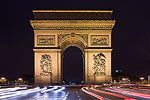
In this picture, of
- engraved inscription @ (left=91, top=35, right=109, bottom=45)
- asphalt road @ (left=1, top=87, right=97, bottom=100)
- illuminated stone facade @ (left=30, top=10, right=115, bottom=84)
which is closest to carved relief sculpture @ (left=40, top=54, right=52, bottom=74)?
illuminated stone facade @ (left=30, top=10, right=115, bottom=84)

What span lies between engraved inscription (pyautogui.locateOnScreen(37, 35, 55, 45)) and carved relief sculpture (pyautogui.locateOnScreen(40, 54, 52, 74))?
7.44 feet

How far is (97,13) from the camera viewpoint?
2232 inches

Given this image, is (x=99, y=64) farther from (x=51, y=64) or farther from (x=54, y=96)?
(x=54, y=96)

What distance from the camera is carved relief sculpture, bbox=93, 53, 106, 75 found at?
56.5m

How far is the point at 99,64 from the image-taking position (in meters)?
56.6

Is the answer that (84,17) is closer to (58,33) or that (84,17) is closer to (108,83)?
(58,33)

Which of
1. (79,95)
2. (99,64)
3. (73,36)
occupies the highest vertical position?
(73,36)

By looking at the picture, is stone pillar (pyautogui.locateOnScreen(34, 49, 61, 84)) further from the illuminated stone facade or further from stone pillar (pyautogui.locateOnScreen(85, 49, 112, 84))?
stone pillar (pyautogui.locateOnScreen(85, 49, 112, 84))

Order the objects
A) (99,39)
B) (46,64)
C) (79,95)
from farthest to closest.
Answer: (99,39) < (46,64) < (79,95)

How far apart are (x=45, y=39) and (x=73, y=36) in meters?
4.92

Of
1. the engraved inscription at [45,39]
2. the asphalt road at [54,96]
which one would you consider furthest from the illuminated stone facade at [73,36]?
the asphalt road at [54,96]

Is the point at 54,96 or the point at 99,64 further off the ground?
the point at 99,64

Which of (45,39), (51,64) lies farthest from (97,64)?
(45,39)

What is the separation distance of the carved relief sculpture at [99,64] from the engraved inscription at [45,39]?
7912mm
